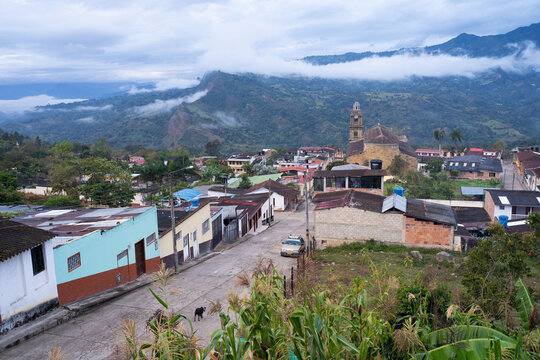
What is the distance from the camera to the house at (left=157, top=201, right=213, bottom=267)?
60.5ft

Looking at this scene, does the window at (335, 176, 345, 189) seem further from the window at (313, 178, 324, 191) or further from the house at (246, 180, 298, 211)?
the house at (246, 180, 298, 211)

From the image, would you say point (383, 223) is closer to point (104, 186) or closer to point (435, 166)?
point (104, 186)

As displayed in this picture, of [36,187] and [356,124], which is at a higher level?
[356,124]

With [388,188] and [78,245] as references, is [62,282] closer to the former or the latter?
[78,245]

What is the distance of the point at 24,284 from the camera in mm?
10328

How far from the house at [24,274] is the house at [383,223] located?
15284mm

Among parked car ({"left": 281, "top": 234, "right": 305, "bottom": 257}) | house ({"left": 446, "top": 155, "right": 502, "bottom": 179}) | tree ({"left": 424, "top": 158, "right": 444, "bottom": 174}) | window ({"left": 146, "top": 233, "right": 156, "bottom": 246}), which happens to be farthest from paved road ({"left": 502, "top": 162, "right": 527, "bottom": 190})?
window ({"left": 146, "top": 233, "right": 156, "bottom": 246})

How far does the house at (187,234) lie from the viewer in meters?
18.5

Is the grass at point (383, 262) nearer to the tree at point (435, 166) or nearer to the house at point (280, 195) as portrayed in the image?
the house at point (280, 195)

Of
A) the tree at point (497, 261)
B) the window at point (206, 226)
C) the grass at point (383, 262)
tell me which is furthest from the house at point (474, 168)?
the tree at point (497, 261)

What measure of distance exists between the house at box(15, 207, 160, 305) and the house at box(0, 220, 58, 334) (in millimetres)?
549

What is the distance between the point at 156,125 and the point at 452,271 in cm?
19478

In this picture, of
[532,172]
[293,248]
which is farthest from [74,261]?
[532,172]

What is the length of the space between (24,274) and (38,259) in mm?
614
